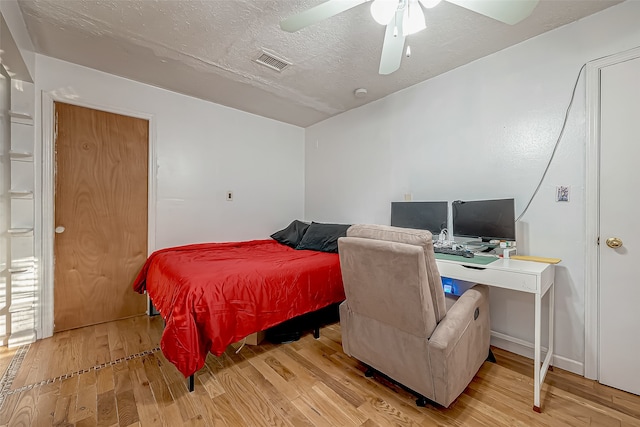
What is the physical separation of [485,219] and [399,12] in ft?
5.24

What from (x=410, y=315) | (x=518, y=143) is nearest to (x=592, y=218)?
(x=518, y=143)

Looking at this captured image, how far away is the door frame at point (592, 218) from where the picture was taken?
1772 mm

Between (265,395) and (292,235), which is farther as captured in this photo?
(292,235)

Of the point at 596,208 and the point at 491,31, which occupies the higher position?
the point at 491,31

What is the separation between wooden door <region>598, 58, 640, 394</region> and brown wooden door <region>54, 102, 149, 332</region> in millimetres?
3958

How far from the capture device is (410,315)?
4.71 ft

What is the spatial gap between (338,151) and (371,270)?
2.49 metres

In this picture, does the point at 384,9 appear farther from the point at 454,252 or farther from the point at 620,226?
the point at 620,226

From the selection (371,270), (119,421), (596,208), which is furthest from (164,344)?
(596,208)

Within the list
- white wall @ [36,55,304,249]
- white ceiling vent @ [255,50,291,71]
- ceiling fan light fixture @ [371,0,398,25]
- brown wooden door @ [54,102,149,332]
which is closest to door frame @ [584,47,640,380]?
ceiling fan light fixture @ [371,0,398,25]

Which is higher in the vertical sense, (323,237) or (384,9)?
(384,9)

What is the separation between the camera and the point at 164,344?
5.23 ft

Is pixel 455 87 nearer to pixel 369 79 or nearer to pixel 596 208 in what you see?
pixel 369 79

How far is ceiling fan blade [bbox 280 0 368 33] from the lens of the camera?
134 centimetres
